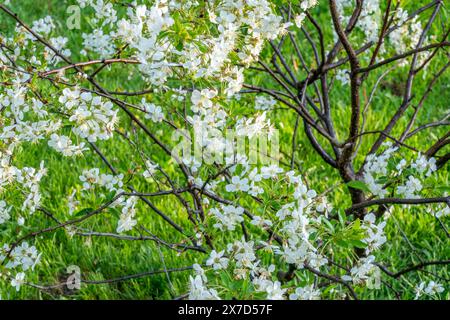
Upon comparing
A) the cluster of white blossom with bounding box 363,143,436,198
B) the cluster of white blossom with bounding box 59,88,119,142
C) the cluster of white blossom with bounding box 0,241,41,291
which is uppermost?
the cluster of white blossom with bounding box 59,88,119,142

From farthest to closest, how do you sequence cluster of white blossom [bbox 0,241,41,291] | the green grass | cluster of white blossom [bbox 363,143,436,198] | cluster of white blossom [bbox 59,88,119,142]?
the green grass < cluster of white blossom [bbox 0,241,41,291] < cluster of white blossom [bbox 363,143,436,198] < cluster of white blossom [bbox 59,88,119,142]

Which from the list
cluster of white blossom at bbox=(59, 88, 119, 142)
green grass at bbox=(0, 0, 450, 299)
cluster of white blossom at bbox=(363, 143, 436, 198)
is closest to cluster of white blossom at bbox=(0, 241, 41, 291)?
green grass at bbox=(0, 0, 450, 299)

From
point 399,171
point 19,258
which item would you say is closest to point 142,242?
point 19,258

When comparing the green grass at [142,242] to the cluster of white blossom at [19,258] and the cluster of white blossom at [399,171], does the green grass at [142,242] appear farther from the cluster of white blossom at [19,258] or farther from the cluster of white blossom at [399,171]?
the cluster of white blossom at [399,171]

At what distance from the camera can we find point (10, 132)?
7.26 feet

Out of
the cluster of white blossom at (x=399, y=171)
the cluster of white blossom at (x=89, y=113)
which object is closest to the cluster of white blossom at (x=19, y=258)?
the cluster of white blossom at (x=89, y=113)

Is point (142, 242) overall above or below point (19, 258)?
above

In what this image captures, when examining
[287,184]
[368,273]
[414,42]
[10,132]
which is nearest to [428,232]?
[414,42]

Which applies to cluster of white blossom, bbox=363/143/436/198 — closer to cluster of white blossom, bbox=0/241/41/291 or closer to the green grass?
the green grass

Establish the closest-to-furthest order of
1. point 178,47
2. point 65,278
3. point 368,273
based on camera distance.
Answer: point 178,47
point 368,273
point 65,278

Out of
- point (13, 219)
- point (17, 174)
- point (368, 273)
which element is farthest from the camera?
point (13, 219)

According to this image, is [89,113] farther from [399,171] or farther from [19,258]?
[399,171]
